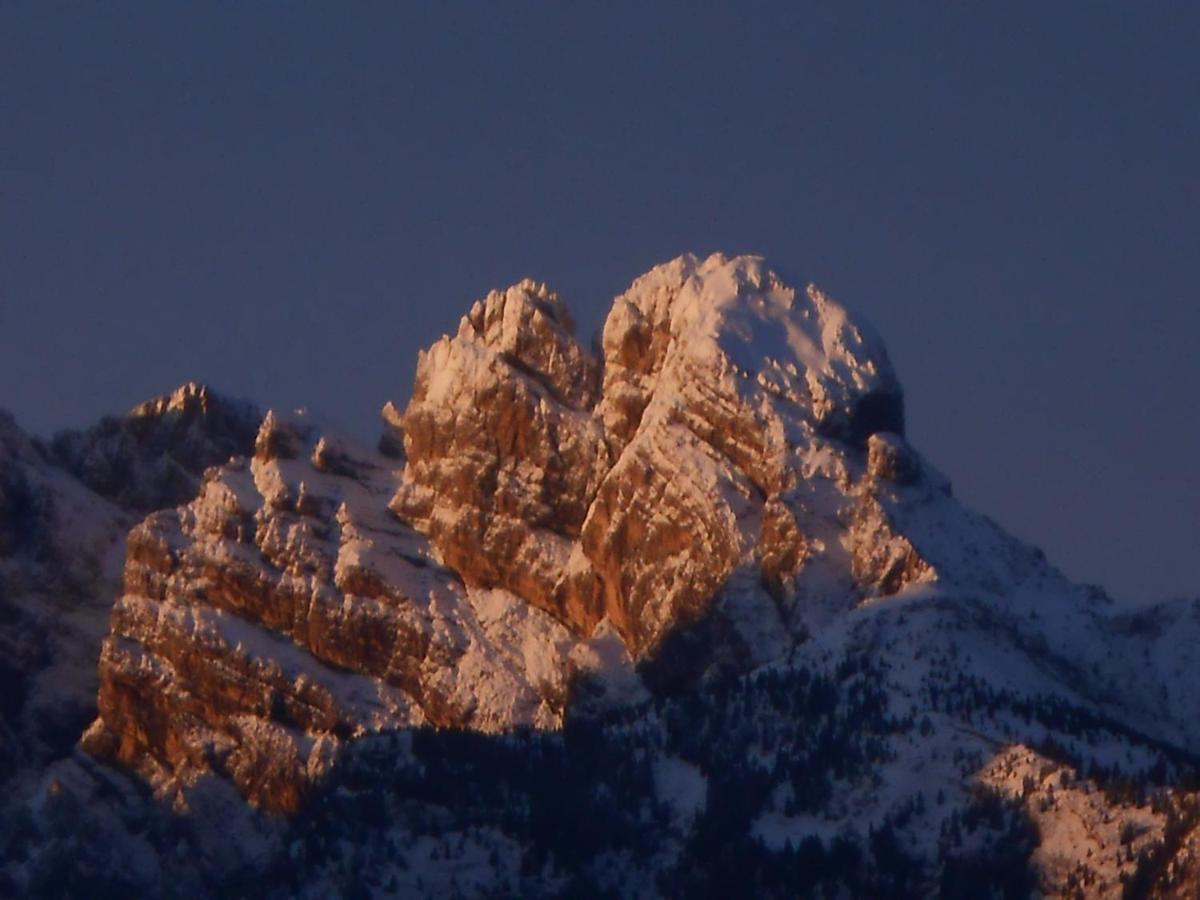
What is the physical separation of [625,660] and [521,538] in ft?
29.8

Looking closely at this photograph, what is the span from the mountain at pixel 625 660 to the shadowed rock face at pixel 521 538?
0.48 feet

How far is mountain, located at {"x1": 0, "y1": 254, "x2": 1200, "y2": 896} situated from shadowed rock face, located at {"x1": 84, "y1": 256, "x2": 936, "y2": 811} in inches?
5.8

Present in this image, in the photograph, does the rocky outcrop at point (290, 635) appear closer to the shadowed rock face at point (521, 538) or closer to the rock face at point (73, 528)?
the shadowed rock face at point (521, 538)

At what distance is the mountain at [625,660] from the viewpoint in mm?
140500

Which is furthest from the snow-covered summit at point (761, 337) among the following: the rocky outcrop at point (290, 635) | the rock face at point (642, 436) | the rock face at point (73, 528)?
the rock face at point (73, 528)

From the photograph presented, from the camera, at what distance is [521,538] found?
6678 inches

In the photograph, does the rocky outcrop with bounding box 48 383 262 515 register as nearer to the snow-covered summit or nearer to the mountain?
the mountain

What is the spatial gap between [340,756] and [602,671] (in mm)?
15313

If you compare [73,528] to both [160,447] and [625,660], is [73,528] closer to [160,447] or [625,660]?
[160,447]

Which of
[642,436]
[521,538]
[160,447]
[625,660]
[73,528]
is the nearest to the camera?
[625,660]

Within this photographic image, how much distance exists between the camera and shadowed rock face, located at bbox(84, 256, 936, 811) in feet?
525

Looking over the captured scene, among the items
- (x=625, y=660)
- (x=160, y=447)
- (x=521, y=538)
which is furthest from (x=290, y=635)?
(x=160, y=447)

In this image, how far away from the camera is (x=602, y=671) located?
162m

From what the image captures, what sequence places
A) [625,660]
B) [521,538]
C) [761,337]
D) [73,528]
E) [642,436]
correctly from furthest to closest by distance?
[73,528], [521,538], [761,337], [642,436], [625,660]
